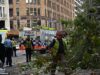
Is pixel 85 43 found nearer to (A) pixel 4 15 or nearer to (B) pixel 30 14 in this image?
(A) pixel 4 15

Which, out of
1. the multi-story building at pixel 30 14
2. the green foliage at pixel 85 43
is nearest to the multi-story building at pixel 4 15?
the multi-story building at pixel 30 14

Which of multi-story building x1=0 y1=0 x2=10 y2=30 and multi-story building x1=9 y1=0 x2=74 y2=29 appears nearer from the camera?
multi-story building x1=0 y1=0 x2=10 y2=30

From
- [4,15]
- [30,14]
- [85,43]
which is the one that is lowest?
[85,43]

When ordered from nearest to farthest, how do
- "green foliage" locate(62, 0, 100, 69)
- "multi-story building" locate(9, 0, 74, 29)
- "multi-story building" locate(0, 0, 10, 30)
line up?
"green foliage" locate(62, 0, 100, 69) → "multi-story building" locate(0, 0, 10, 30) → "multi-story building" locate(9, 0, 74, 29)

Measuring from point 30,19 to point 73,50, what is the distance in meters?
99.1

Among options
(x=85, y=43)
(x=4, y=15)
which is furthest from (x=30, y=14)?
(x=85, y=43)

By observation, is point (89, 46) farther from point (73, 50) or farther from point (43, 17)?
point (43, 17)

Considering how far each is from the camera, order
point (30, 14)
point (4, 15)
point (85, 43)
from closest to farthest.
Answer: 1. point (85, 43)
2. point (4, 15)
3. point (30, 14)

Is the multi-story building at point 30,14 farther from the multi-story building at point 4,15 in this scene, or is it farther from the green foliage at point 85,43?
the green foliage at point 85,43

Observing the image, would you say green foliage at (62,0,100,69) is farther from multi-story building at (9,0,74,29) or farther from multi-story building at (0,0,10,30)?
multi-story building at (9,0,74,29)

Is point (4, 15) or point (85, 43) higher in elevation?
point (4, 15)

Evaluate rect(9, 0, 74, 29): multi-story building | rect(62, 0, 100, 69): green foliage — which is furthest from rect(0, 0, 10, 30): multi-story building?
rect(62, 0, 100, 69): green foliage

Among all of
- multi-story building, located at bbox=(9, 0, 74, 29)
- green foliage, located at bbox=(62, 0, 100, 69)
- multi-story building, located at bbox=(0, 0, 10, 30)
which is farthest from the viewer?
multi-story building, located at bbox=(9, 0, 74, 29)

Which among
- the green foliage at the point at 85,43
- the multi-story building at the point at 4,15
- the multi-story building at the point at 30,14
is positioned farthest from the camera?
the multi-story building at the point at 30,14
